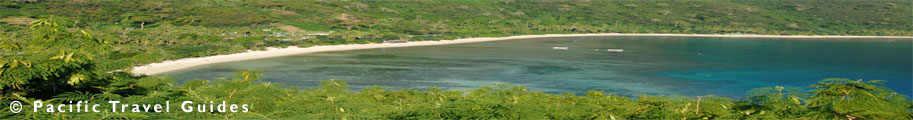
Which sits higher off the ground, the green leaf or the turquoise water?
the green leaf

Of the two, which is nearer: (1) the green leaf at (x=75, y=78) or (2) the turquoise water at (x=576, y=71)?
(1) the green leaf at (x=75, y=78)

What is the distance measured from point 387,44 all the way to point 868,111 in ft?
500

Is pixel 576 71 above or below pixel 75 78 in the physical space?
below

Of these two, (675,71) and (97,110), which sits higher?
(97,110)

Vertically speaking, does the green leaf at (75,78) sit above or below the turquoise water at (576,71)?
above

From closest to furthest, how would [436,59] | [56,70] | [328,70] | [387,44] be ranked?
[56,70] < [328,70] < [436,59] < [387,44]

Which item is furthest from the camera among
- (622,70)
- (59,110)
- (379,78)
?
(622,70)

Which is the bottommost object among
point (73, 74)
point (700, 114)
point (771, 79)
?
point (771, 79)

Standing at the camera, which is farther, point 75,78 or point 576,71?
point 576,71

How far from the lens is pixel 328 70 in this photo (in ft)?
287

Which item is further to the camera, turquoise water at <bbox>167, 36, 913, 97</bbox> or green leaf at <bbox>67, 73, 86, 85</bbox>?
turquoise water at <bbox>167, 36, 913, 97</bbox>

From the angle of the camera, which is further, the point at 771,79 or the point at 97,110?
the point at 771,79

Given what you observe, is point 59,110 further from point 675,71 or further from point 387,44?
point 387,44

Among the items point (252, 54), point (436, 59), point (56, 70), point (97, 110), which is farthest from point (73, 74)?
point (252, 54)
